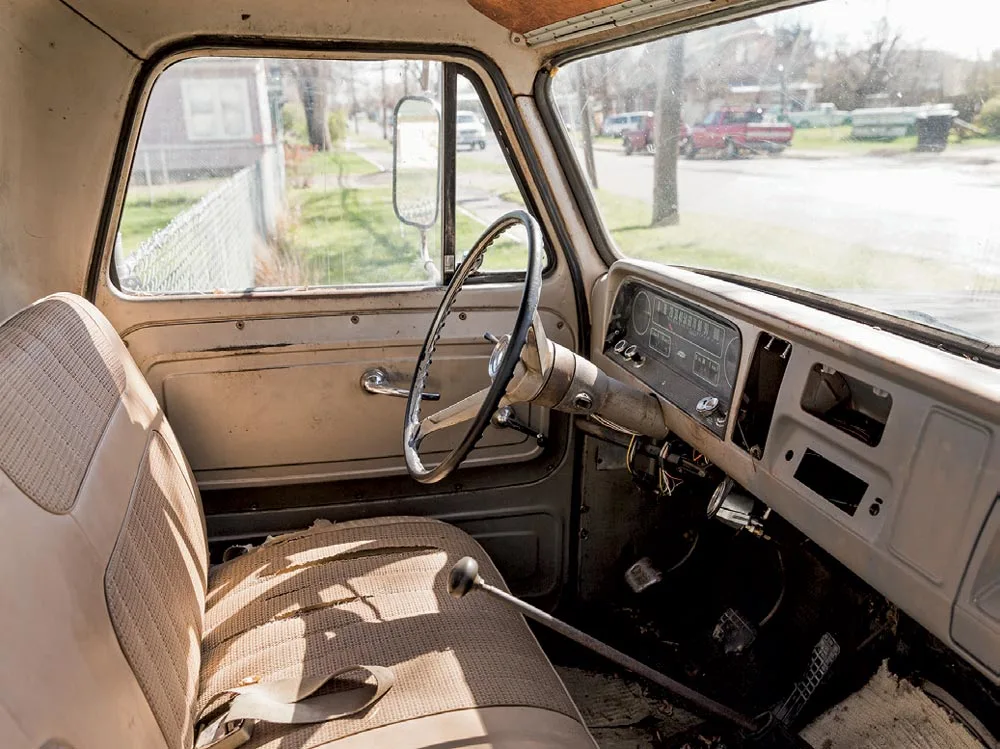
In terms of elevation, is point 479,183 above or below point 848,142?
below

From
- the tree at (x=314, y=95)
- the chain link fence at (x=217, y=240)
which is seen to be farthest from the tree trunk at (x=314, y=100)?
the chain link fence at (x=217, y=240)

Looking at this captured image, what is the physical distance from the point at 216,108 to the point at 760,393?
146 centimetres

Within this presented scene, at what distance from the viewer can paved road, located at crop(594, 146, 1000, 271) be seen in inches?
50.0

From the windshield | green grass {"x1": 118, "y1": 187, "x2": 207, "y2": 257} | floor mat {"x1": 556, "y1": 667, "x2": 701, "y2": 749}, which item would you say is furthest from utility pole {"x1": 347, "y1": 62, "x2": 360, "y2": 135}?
floor mat {"x1": 556, "y1": 667, "x2": 701, "y2": 749}

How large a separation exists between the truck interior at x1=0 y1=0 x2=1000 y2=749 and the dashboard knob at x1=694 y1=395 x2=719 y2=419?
25 mm

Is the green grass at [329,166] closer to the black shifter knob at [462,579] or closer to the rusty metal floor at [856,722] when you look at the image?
the black shifter knob at [462,579]

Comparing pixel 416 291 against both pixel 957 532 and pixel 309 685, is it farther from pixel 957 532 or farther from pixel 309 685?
pixel 957 532

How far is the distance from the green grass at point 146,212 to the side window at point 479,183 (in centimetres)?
67

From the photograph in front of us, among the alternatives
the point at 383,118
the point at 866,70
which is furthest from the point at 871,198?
the point at 383,118

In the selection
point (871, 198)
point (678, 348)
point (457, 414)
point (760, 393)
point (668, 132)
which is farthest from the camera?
point (668, 132)

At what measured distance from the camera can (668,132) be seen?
206cm

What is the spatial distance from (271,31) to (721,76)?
1044 mm

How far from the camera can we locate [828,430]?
1.43 m

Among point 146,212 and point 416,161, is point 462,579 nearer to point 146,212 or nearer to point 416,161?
point 416,161
